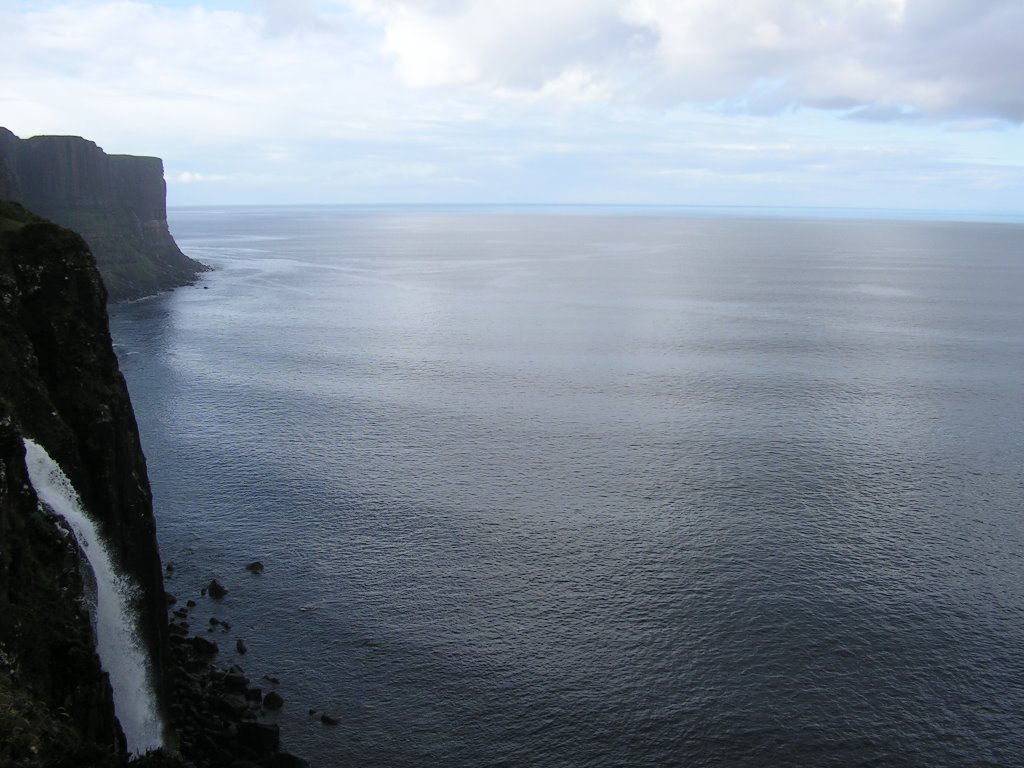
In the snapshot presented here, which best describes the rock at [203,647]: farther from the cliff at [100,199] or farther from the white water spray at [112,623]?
the cliff at [100,199]

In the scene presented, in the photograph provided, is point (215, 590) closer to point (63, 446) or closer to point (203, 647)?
point (203, 647)

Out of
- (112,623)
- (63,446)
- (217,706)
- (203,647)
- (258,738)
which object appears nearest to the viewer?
(63,446)

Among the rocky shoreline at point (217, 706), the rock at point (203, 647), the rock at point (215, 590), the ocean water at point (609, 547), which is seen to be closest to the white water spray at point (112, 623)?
→ the rocky shoreline at point (217, 706)

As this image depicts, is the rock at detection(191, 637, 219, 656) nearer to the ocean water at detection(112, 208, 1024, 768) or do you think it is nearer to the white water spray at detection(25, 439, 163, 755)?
the ocean water at detection(112, 208, 1024, 768)

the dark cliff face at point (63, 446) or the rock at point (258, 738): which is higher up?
the dark cliff face at point (63, 446)

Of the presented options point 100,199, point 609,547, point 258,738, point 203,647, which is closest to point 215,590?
point 203,647

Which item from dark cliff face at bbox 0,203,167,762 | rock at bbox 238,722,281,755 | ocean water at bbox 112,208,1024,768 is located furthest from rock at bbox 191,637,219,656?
rock at bbox 238,722,281,755
